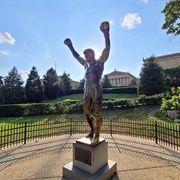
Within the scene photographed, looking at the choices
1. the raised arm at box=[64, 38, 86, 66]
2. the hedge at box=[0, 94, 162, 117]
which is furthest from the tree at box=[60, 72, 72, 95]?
the raised arm at box=[64, 38, 86, 66]

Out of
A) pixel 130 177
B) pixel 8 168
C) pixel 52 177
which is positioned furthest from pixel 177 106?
pixel 8 168

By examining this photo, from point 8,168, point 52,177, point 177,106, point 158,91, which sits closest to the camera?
point 52,177

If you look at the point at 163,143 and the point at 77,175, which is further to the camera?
the point at 163,143

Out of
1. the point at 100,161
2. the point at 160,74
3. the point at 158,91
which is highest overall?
the point at 160,74

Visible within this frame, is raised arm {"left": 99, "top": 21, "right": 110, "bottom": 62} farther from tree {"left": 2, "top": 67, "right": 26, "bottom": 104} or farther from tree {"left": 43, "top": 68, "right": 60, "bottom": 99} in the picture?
tree {"left": 43, "top": 68, "right": 60, "bottom": 99}

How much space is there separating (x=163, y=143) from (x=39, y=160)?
16.7ft

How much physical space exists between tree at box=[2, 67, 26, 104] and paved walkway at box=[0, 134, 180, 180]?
23707 mm

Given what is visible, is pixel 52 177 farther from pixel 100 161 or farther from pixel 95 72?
pixel 95 72

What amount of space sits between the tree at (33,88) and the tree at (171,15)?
25.0 m

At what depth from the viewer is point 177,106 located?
35.0ft

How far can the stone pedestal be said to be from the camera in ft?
10.0

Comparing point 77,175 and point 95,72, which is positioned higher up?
point 95,72

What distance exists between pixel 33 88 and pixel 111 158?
26957mm

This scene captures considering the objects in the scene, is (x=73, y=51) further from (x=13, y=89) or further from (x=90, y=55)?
(x=13, y=89)
